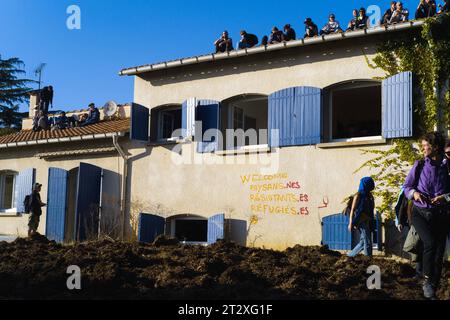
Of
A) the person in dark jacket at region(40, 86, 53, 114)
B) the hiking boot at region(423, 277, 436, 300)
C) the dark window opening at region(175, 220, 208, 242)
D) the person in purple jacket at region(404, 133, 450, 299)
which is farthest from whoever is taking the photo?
the person in dark jacket at region(40, 86, 53, 114)

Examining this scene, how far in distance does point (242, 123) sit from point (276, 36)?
2.19 m

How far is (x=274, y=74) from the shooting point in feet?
41.1

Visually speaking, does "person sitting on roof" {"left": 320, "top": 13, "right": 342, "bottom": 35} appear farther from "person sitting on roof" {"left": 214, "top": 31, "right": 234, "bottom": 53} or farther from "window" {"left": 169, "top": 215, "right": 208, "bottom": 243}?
"window" {"left": 169, "top": 215, "right": 208, "bottom": 243}

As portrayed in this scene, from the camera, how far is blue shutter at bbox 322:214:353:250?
35.9 feet

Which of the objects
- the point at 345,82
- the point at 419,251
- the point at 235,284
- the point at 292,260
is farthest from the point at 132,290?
the point at 345,82

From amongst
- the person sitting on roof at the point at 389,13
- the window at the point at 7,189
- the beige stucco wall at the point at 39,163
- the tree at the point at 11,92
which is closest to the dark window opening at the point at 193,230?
the beige stucco wall at the point at 39,163

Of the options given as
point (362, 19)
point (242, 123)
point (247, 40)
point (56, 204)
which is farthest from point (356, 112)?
point (56, 204)

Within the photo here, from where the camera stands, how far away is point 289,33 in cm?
1282

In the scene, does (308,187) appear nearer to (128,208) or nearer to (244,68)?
(244,68)

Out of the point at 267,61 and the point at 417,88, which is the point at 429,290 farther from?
the point at 267,61

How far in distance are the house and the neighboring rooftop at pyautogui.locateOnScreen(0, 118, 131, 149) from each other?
7 centimetres

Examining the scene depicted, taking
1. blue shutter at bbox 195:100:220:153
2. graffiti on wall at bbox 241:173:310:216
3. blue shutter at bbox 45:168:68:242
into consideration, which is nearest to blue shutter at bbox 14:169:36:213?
blue shutter at bbox 45:168:68:242

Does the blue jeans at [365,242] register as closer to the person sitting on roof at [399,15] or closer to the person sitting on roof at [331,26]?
the person sitting on roof at [399,15]

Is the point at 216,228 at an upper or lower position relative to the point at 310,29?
lower
